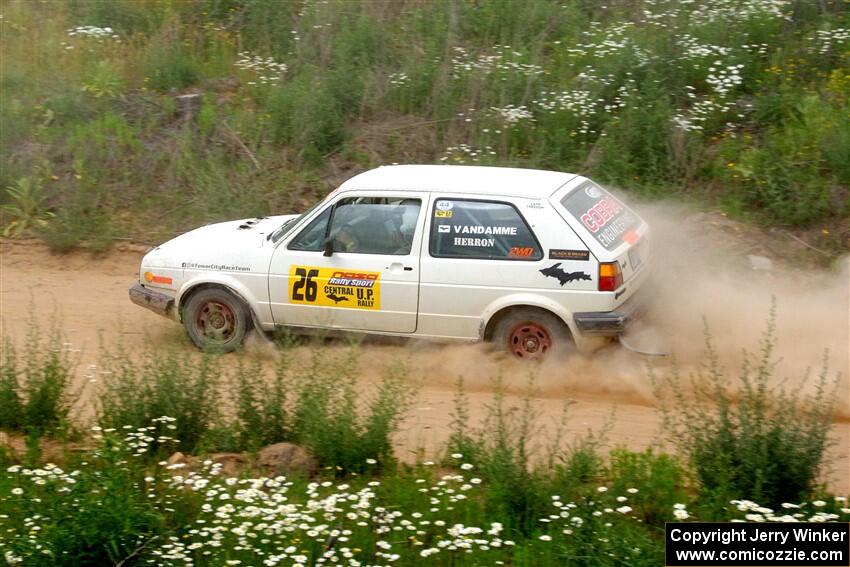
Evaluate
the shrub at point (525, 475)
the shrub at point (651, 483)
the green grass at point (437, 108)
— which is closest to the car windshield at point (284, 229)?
the shrub at point (525, 475)

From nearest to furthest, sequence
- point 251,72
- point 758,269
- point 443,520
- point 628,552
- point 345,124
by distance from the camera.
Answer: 1. point 628,552
2. point 443,520
3. point 758,269
4. point 345,124
5. point 251,72

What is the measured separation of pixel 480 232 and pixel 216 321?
2.53m

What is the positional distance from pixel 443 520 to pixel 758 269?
19.0 ft

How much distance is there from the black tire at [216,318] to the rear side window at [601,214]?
2.96 m

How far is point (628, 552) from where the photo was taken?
196 inches

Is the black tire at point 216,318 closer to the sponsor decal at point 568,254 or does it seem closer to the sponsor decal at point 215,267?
the sponsor decal at point 215,267

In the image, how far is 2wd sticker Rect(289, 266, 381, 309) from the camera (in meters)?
8.13

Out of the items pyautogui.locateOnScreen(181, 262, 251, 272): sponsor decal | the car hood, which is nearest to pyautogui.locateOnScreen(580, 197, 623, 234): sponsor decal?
the car hood

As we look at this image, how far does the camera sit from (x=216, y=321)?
8742 mm

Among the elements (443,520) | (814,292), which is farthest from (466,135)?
(443,520)

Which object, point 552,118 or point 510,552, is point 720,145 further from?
point 510,552

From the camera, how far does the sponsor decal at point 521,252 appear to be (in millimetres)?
7828

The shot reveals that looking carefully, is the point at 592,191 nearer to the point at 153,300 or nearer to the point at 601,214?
the point at 601,214

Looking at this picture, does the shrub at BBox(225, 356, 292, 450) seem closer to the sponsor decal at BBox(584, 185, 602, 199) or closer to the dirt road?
the dirt road
